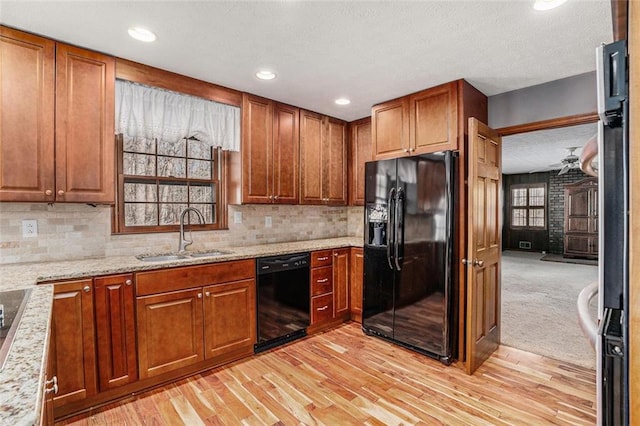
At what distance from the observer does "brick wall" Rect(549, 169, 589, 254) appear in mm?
9109

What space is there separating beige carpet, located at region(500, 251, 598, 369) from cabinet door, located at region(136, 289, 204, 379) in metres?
2.43

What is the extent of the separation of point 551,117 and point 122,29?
3.28m

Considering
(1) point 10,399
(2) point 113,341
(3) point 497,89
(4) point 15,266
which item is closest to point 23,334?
(1) point 10,399

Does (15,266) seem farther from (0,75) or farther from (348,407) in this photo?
(348,407)

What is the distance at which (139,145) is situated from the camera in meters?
2.79

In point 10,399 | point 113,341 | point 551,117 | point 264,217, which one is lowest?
point 113,341

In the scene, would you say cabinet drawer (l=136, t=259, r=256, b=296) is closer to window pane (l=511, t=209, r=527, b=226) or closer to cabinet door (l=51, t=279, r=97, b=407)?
cabinet door (l=51, t=279, r=97, b=407)

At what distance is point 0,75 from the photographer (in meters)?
1.95

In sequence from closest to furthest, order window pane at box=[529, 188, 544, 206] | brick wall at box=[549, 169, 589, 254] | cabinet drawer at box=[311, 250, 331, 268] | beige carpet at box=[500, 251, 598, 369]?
beige carpet at box=[500, 251, 598, 369], cabinet drawer at box=[311, 250, 331, 268], brick wall at box=[549, 169, 589, 254], window pane at box=[529, 188, 544, 206]

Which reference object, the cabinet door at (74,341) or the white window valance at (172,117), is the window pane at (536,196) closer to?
the white window valance at (172,117)

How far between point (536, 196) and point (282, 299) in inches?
373

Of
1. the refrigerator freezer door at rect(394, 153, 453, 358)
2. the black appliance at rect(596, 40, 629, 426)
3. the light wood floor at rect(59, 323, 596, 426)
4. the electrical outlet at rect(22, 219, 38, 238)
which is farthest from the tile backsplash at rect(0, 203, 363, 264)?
the black appliance at rect(596, 40, 629, 426)

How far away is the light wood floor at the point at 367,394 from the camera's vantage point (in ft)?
6.61

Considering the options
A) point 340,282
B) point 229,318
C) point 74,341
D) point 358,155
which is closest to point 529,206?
point 358,155
